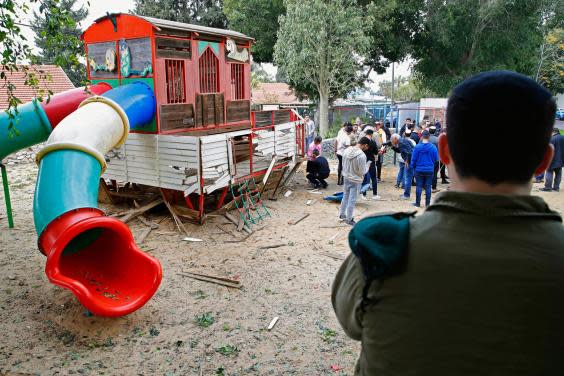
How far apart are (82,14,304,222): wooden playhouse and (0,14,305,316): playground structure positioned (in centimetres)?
2

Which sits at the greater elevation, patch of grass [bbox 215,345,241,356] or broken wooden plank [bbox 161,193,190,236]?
broken wooden plank [bbox 161,193,190,236]

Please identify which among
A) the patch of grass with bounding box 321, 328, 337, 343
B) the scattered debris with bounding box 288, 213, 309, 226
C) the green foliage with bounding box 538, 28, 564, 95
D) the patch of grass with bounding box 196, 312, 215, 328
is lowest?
the patch of grass with bounding box 196, 312, 215, 328

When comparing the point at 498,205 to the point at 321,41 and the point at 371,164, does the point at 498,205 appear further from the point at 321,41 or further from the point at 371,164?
the point at 321,41

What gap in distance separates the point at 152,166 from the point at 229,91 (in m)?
2.76

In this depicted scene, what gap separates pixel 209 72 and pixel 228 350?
21.5 ft

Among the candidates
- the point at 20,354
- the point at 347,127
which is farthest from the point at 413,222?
the point at 347,127

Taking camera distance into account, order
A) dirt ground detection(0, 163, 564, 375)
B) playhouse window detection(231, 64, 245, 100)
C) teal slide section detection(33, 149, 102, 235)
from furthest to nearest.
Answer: playhouse window detection(231, 64, 245, 100)
teal slide section detection(33, 149, 102, 235)
dirt ground detection(0, 163, 564, 375)

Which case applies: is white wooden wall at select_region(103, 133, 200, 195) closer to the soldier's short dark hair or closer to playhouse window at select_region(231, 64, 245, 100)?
playhouse window at select_region(231, 64, 245, 100)

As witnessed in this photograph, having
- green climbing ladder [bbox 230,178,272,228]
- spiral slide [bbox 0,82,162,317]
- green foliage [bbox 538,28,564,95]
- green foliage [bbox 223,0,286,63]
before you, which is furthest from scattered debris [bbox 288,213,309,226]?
green foliage [bbox 538,28,564,95]

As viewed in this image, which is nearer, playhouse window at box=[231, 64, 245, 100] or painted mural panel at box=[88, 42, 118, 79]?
painted mural panel at box=[88, 42, 118, 79]

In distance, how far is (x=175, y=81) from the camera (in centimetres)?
883

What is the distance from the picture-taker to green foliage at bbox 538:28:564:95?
A: 2695cm

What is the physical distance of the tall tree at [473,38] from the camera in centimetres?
2245

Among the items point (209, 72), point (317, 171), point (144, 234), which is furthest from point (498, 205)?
point (317, 171)
